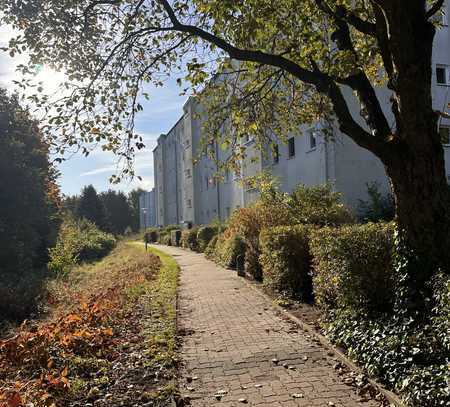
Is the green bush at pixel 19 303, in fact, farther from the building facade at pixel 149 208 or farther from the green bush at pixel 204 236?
the building facade at pixel 149 208

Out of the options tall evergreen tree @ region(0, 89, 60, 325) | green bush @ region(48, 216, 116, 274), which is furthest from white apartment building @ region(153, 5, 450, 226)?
tall evergreen tree @ region(0, 89, 60, 325)

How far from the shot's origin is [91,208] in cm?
7669

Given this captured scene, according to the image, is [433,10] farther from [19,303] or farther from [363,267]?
[19,303]

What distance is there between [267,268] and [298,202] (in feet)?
11.5

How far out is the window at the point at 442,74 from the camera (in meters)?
22.2

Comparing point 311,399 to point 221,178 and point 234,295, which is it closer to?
point 221,178

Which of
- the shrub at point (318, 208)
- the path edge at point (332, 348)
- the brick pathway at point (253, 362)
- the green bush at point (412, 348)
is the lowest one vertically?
the brick pathway at point (253, 362)

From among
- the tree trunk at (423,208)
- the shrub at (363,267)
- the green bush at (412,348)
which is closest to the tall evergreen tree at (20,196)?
the shrub at (363,267)

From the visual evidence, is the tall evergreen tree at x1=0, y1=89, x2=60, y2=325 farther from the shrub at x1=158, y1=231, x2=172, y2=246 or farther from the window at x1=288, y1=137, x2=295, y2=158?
the shrub at x1=158, y1=231, x2=172, y2=246

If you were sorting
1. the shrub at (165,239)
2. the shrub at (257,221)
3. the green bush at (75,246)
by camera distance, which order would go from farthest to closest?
the shrub at (165,239) → the green bush at (75,246) → the shrub at (257,221)

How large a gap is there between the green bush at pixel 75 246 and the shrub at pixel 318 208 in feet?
45.1

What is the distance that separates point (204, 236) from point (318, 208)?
1606cm

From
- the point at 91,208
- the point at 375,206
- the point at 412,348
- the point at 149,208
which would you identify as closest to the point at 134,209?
the point at 149,208

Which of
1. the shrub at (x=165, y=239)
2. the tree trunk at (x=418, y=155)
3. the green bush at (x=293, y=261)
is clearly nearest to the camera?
the tree trunk at (x=418, y=155)
